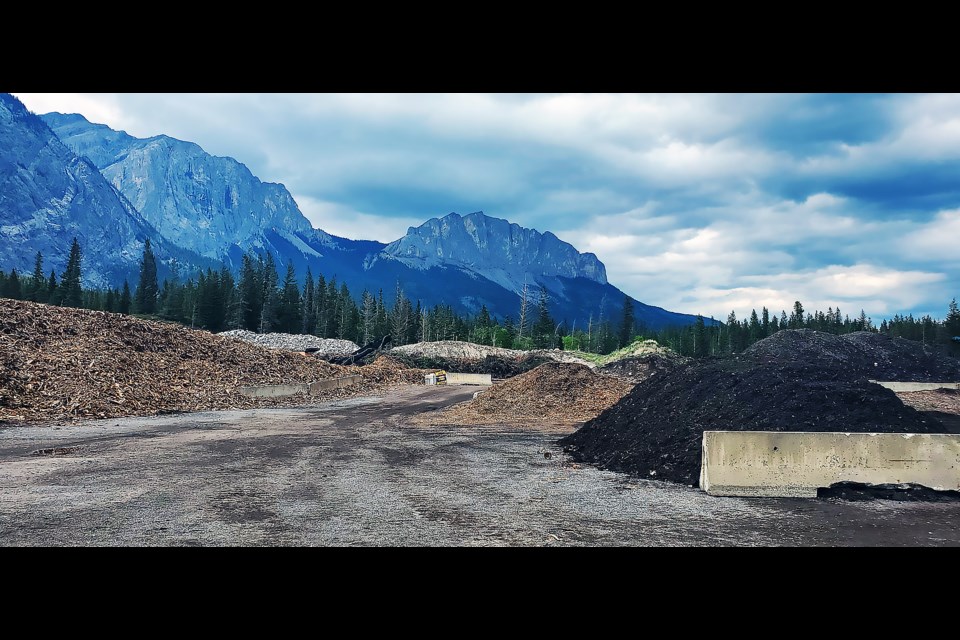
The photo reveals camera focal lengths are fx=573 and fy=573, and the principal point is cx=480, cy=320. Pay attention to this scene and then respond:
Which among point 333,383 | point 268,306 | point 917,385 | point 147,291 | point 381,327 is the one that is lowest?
point 333,383

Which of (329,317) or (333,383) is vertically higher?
(329,317)

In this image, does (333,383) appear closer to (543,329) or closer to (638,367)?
(638,367)

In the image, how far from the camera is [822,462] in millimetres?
9352

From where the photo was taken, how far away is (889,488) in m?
9.26

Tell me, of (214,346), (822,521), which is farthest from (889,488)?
(214,346)

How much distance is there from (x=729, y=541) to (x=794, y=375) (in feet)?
28.5

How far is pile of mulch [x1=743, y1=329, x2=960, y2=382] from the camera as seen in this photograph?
3994cm

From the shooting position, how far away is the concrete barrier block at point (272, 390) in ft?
88.1

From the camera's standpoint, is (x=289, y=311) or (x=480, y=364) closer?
(x=480, y=364)

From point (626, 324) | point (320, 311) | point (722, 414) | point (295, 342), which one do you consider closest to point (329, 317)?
point (320, 311)

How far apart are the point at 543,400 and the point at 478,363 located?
3703 cm

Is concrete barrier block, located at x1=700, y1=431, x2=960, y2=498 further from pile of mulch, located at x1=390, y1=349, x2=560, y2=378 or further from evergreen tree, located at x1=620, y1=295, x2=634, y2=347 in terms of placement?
evergreen tree, located at x1=620, y1=295, x2=634, y2=347

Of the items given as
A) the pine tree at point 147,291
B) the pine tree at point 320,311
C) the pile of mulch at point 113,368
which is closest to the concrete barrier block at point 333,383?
the pile of mulch at point 113,368
